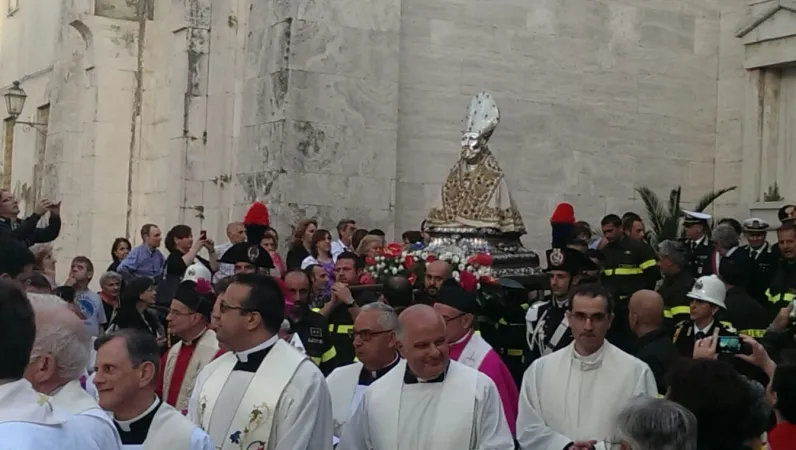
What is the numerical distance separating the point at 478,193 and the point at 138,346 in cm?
832

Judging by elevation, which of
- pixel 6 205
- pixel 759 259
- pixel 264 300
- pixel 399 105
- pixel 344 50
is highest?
pixel 344 50

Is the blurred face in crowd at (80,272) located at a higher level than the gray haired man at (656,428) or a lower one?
higher

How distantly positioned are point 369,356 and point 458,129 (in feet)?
33.6

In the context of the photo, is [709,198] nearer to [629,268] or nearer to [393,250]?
[629,268]

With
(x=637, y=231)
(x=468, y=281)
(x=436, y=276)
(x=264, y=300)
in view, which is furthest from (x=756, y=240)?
(x=264, y=300)

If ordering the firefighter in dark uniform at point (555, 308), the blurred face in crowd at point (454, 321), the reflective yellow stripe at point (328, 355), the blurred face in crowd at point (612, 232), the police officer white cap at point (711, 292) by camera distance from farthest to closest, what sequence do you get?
the blurred face in crowd at point (612, 232), the reflective yellow stripe at point (328, 355), the firefighter in dark uniform at point (555, 308), the police officer white cap at point (711, 292), the blurred face in crowd at point (454, 321)

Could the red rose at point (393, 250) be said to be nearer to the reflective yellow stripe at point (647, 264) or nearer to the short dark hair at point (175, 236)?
the reflective yellow stripe at point (647, 264)

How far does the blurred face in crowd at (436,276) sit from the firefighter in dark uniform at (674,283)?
190 centimetres

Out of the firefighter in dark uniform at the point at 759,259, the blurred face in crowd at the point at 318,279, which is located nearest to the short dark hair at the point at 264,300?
the blurred face in crowd at the point at 318,279

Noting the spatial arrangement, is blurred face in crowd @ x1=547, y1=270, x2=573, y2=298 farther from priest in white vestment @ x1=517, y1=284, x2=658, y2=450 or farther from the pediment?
the pediment

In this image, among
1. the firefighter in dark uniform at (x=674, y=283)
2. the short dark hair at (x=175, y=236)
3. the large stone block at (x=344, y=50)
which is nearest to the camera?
the firefighter in dark uniform at (x=674, y=283)

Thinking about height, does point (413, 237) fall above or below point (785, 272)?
above

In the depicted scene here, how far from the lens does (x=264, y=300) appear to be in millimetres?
6035

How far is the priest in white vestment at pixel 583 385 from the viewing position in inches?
260
